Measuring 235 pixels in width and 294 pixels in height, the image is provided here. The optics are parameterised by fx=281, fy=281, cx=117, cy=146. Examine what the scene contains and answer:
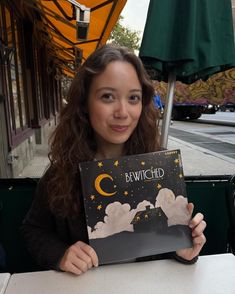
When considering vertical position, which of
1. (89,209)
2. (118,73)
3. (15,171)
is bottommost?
(15,171)

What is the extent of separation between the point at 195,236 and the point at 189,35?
1.11 m

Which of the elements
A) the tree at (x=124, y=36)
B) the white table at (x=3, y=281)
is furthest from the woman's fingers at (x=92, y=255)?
the tree at (x=124, y=36)

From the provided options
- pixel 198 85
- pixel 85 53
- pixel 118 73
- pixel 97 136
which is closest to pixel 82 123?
pixel 97 136

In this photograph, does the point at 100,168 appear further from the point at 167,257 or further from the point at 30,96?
the point at 30,96

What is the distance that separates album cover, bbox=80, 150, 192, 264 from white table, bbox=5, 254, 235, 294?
8cm

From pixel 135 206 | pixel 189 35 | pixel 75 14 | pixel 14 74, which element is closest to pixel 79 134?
pixel 135 206

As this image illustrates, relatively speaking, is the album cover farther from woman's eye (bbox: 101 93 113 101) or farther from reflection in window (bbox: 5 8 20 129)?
reflection in window (bbox: 5 8 20 129)

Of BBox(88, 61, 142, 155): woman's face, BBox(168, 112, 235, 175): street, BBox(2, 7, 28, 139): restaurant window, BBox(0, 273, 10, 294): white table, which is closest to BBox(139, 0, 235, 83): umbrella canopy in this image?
BBox(88, 61, 142, 155): woman's face

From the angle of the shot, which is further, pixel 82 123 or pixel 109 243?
pixel 82 123

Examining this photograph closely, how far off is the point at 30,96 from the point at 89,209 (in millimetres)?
6579

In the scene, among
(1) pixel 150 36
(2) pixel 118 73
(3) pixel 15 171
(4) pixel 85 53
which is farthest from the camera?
(4) pixel 85 53

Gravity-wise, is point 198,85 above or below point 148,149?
above

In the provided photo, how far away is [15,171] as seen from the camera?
4.51 meters

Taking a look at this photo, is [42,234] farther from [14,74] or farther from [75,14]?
[14,74]
